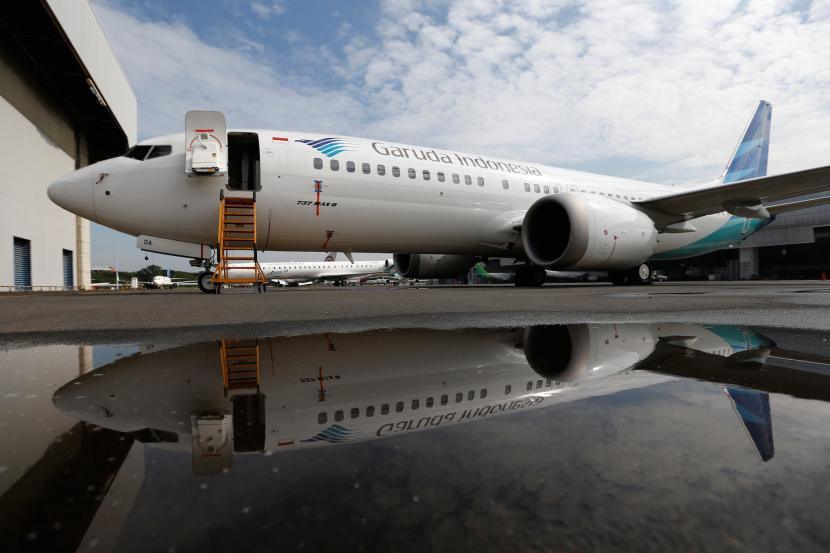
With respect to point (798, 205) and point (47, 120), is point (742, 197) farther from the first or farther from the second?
point (47, 120)

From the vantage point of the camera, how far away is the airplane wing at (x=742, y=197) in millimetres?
8805

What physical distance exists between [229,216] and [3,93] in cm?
1178

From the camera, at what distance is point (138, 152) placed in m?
7.94

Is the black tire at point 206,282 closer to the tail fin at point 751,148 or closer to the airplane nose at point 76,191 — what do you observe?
the airplane nose at point 76,191

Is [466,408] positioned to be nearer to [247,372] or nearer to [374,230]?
[247,372]

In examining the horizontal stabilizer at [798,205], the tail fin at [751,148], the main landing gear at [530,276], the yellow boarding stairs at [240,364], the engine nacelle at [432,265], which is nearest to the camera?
the yellow boarding stairs at [240,364]

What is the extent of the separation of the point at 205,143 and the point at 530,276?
29.9 ft

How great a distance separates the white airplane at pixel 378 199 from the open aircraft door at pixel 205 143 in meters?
0.02

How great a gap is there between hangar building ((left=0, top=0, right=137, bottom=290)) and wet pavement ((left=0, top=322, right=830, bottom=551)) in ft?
54.3

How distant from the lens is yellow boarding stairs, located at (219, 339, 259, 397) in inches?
56.2

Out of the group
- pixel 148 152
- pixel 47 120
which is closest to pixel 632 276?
pixel 148 152

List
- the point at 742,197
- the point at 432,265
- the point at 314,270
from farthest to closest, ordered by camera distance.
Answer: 1. the point at 314,270
2. the point at 432,265
3. the point at 742,197

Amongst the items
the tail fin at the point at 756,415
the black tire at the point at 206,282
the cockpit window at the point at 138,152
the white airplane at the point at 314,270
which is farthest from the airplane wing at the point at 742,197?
the white airplane at the point at 314,270

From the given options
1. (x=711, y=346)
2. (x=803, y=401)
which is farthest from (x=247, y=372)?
(x=711, y=346)
